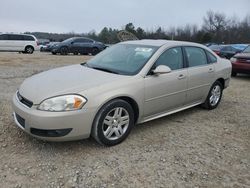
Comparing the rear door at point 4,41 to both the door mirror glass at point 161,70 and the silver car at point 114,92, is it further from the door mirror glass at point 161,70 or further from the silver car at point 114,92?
the door mirror glass at point 161,70

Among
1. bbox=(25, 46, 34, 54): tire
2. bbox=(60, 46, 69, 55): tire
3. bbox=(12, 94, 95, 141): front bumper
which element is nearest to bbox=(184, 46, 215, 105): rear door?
bbox=(12, 94, 95, 141): front bumper

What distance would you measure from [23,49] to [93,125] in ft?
66.7

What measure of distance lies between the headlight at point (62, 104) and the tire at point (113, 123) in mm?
331

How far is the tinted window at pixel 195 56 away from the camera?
A: 5.29m

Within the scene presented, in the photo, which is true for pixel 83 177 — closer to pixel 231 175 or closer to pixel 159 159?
pixel 159 159

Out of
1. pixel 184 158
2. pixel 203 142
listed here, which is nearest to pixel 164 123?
pixel 203 142

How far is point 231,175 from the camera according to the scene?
11.2 feet

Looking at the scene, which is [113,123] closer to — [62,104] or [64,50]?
[62,104]

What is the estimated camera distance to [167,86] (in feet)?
15.2

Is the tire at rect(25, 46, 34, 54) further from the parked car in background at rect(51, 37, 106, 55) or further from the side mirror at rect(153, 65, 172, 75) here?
the side mirror at rect(153, 65, 172, 75)

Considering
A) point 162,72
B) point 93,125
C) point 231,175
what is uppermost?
point 162,72

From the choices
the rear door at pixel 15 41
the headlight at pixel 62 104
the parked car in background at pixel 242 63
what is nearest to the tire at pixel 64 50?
the rear door at pixel 15 41

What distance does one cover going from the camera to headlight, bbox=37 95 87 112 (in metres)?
3.53

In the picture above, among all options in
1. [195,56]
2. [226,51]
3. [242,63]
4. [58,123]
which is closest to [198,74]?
[195,56]
